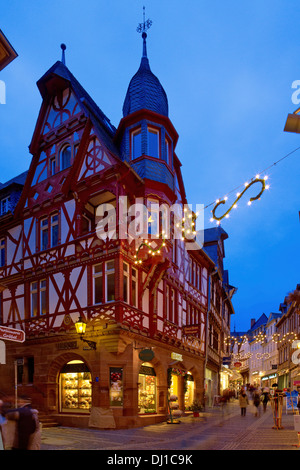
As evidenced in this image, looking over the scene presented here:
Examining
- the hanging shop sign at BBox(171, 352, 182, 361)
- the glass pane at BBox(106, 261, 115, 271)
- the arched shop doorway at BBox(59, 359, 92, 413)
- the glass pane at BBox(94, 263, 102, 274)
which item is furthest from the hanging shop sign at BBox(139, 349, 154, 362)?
the hanging shop sign at BBox(171, 352, 182, 361)

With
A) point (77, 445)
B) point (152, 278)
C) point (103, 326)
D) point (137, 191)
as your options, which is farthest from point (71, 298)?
point (77, 445)

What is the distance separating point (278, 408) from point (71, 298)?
867 cm

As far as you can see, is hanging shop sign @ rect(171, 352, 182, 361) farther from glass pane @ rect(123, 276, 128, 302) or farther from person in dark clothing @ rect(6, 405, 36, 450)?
person in dark clothing @ rect(6, 405, 36, 450)

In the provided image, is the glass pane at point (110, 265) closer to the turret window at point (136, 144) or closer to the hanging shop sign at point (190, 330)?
the turret window at point (136, 144)

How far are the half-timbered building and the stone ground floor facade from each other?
0.14 ft

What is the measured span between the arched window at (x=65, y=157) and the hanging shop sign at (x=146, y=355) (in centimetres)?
871

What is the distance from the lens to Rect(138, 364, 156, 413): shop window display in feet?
58.0

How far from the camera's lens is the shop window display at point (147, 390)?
17688 millimetres

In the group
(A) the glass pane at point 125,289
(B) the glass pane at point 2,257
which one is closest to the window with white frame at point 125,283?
(A) the glass pane at point 125,289

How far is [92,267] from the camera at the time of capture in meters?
17.0

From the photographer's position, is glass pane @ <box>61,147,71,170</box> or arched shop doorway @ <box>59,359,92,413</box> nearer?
arched shop doorway @ <box>59,359,92,413</box>

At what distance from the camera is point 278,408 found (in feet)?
49.0

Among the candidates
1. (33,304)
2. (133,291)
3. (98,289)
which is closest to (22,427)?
(98,289)
